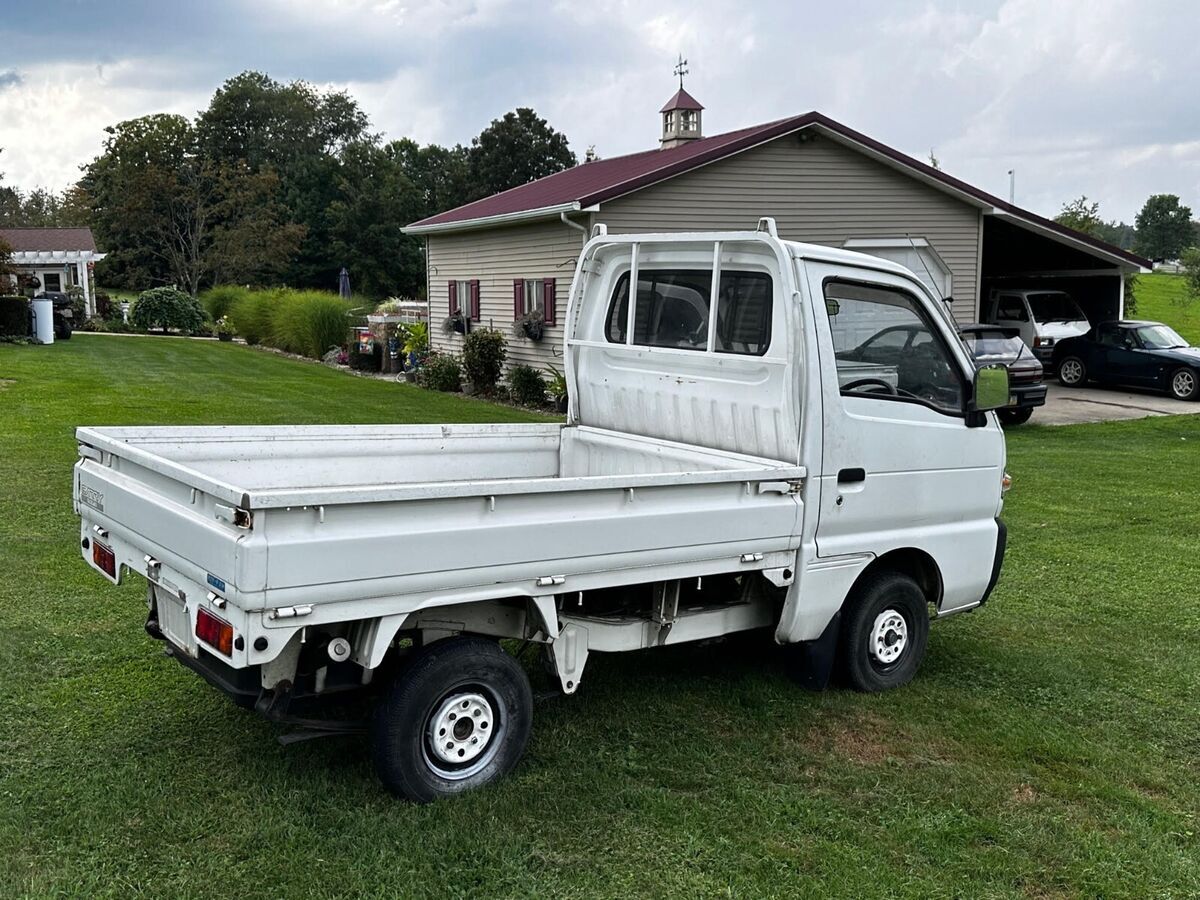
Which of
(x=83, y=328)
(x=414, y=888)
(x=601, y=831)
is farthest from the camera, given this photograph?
(x=83, y=328)

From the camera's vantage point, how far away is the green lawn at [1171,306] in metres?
39.0

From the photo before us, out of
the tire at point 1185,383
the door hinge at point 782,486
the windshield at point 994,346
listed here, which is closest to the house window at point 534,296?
the windshield at point 994,346

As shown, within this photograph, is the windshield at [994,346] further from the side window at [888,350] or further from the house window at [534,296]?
the side window at [888,350]

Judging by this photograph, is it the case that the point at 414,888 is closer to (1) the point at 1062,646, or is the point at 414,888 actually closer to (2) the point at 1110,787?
(2) the point at 1110,787

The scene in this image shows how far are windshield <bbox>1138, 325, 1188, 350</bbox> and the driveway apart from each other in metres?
0.90

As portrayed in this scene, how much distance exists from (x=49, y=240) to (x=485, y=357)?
29719mm

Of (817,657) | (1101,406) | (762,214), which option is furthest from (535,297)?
(817,657)

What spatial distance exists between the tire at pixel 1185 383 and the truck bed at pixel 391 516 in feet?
59.6

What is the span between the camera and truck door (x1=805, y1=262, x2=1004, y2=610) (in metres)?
5.14

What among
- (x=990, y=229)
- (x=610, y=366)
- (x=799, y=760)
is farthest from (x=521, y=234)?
(x=799, y=760)

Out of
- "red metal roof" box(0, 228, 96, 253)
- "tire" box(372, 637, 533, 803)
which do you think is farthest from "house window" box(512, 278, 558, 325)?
"red metal roof" box(0, 228, 96, 253)

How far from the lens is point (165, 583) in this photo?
4.33 m

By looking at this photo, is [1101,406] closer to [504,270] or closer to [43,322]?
[504,270]

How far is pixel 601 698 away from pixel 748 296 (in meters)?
2.05
